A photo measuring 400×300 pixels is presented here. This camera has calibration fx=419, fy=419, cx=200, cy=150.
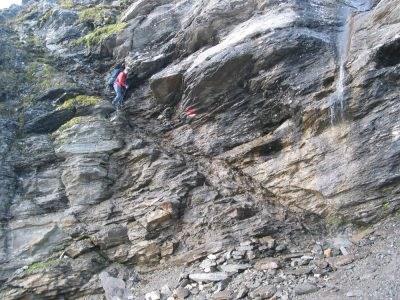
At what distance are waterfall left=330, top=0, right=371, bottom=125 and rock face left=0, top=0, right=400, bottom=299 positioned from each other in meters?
0.05

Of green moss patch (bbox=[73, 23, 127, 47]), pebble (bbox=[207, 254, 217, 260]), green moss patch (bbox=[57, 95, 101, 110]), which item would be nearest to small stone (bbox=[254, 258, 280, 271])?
pebble (bbox=[207, 254, 217, 260])

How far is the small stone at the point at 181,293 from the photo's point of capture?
11555mm

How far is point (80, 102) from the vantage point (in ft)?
62.3

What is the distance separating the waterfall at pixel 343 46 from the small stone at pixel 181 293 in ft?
23.6

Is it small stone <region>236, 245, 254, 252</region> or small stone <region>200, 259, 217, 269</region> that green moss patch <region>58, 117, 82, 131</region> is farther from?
small stone <region>236, 245, 254, 252</region>

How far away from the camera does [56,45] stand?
26.2 metres

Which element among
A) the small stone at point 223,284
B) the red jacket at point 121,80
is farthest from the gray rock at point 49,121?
the small stone at point 223,284

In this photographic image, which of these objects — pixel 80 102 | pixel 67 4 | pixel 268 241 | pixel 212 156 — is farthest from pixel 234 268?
pixel 67 4

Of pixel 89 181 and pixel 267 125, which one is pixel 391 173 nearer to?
pixel 267 125

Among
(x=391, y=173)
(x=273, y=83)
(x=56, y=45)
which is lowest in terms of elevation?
(x=391, y=173)

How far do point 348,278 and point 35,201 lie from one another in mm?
11031

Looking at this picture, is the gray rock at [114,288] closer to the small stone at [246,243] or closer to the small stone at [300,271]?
the small stone at [246,243]

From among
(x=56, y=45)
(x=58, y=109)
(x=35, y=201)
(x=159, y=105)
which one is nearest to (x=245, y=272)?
(x=35, y=201)

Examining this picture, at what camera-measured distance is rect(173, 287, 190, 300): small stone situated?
1155cm
